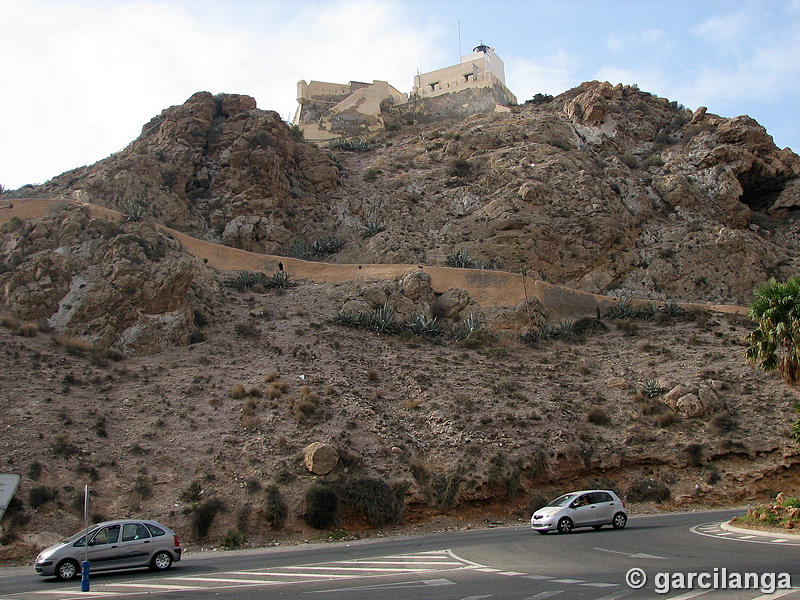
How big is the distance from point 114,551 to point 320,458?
8.16m

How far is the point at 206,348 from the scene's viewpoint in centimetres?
2673

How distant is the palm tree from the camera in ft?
76.6

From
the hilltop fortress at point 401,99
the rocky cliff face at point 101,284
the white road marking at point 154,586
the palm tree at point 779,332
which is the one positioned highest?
the hilltop fortress at point 401,99

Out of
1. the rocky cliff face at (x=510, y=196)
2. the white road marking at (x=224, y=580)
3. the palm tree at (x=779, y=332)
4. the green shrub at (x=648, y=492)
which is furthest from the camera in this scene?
the rocky cliff face at (x=510, y=196)

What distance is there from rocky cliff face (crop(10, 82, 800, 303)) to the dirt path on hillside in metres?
4.65

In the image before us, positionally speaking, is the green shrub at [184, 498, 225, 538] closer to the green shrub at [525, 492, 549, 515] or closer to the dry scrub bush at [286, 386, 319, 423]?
the dry scrub bush at [286, 386, 319, 423]

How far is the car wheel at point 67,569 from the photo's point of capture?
39.1 ft

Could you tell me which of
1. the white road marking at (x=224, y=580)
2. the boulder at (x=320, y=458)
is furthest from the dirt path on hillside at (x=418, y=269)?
the white road marking at (x=224, y=580)

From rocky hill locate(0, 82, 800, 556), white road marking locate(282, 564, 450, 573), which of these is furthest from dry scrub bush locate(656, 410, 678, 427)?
white road marking locate(282, 564, 450, 573)

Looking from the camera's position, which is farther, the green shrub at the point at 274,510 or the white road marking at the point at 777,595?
the green shrub at the point at 274,510

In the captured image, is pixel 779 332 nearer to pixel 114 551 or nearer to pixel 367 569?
pixel 367 569

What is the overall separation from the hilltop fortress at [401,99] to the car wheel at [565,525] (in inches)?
1972

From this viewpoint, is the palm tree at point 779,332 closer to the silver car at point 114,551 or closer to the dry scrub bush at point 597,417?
the dry scrub bush at point 597,417

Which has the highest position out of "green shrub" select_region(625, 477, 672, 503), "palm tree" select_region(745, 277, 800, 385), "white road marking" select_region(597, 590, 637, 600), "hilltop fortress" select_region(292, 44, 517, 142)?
"hilltop fortress" select_region(292, 44, 517, 142)
